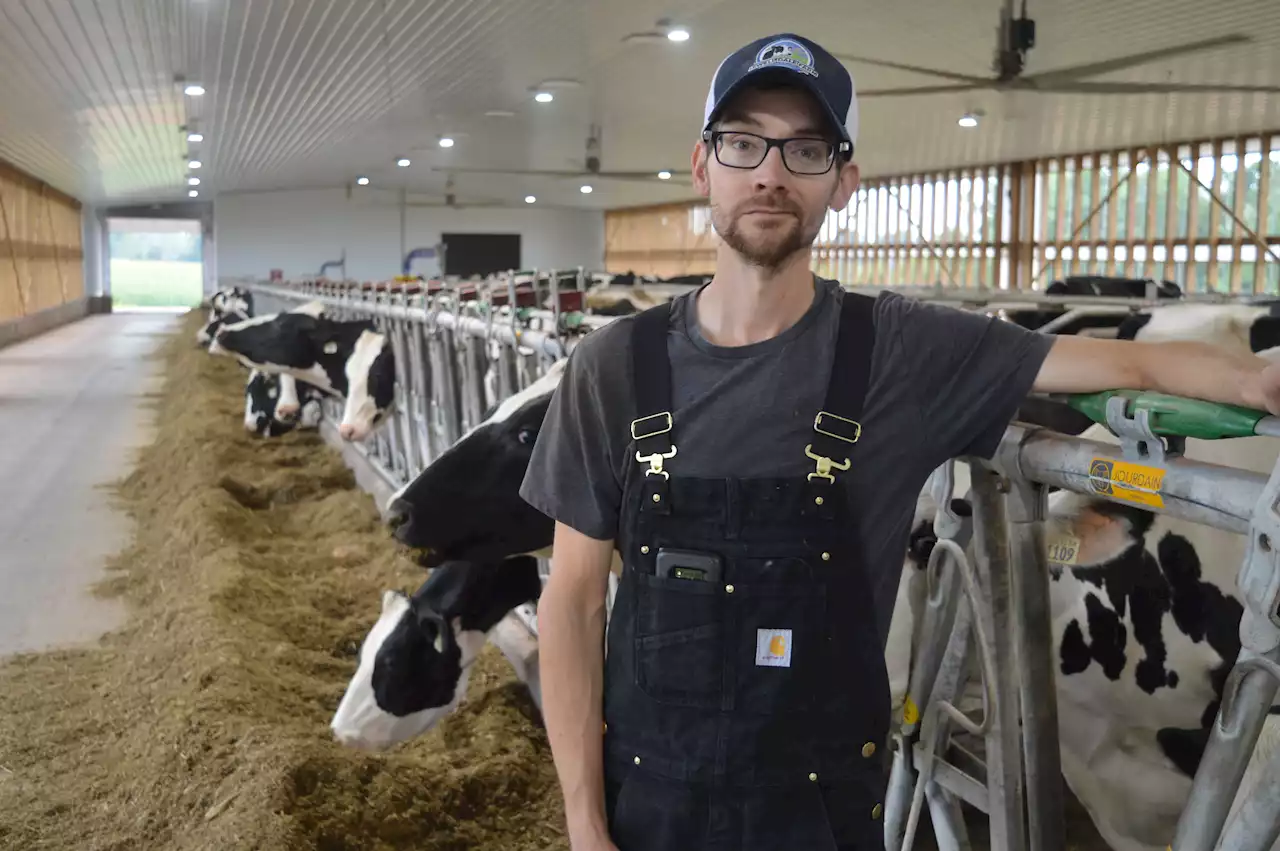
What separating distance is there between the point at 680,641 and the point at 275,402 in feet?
34.7

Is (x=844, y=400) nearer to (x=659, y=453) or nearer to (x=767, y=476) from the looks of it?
(x=767, y=476)

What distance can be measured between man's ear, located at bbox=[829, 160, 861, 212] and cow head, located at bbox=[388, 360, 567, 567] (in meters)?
1.37

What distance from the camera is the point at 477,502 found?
318cm

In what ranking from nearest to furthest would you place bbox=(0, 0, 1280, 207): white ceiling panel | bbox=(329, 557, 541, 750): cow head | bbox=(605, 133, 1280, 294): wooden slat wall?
bbox=(329, 557, 541, 750): cow head → bbox=(0, 0, 1280, 207): white ceiling panel → bbox=(605, 133, 1280, 294): wooden slat wall

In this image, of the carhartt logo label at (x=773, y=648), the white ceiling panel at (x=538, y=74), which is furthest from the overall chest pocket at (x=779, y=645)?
the white ceiling panel at (x=538, y=74)

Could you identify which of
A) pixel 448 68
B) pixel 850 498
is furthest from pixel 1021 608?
pixel 448 68

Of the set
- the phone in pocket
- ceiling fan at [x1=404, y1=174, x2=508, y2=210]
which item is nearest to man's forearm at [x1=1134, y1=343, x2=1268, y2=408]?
the phone in pocket

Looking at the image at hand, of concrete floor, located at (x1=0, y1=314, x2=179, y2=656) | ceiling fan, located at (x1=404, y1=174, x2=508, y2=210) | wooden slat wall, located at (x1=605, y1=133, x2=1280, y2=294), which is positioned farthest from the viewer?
ceiling fan, located at (x1=404, y1=174, x2=508, y2=210)

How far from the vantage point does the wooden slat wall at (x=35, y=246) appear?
90.1ft

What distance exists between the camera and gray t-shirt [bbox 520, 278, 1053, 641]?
1738 mm

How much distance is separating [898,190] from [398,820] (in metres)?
21.5

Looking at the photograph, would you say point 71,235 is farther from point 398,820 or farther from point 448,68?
point 398,820

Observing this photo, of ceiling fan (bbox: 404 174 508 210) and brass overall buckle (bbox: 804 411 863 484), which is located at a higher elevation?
ceiling fan (bbox: 404 174 508 210)

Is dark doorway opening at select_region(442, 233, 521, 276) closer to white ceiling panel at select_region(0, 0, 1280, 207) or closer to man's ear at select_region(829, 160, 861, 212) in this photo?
white ceiling panel at select_region(0, 0, 1280, 207)
